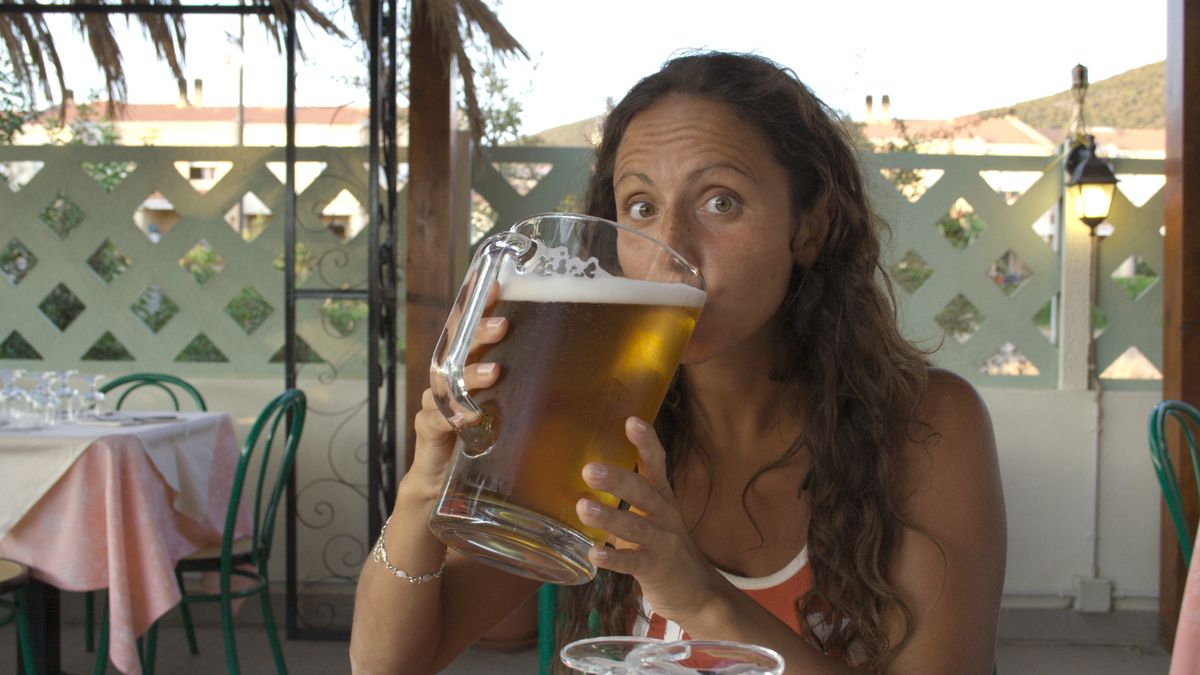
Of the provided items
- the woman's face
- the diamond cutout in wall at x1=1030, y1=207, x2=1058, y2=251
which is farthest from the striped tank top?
the diamond cutout in wall at x1=1030, y1=207, x2=1058, y2=251

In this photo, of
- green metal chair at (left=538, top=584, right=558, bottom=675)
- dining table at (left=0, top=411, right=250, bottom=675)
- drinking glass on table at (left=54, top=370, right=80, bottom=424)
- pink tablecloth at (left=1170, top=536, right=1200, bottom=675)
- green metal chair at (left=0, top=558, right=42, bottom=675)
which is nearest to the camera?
green metal chair at (left=538, top=584, right=558, bottom=675)

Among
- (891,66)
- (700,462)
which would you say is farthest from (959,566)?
(891,66)

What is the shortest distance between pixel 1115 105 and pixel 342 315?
3042mm

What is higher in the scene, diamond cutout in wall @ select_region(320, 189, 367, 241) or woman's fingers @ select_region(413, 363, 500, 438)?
diamond cutout in wall @ select_region(320, 189, 367, 241)

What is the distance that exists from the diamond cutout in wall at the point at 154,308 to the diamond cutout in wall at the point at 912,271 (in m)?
2.74

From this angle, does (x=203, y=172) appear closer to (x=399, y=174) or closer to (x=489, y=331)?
(x=399, y=174)

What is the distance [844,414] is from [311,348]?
316cm

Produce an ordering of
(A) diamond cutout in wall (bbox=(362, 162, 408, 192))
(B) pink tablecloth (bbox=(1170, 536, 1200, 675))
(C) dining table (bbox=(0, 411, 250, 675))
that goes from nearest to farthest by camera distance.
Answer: (B) pink tablecloth (bbox=(1170, 536, 1200, 675)), (C) dining table (bbox=(0, 411, 250, 675)), (A) diamond cutout in wall (bbox=(362, 162, 408, 192))

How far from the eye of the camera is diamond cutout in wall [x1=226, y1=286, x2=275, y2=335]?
13.5 ft

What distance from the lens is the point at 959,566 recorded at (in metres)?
1.07

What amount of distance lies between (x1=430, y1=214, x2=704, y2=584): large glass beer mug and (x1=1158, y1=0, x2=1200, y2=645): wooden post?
3477mm

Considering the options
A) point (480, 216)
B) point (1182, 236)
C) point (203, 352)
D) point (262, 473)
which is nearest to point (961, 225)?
point (1182, 236)

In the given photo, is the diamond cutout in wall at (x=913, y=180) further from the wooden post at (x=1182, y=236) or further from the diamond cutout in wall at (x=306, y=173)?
the diamond cutout in wall at (x=306, y=173)

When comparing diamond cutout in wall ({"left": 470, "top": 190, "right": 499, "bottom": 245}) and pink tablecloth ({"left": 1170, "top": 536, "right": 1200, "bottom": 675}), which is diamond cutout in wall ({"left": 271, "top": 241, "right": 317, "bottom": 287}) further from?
pink tablecloth ({"left": 1170, "top": 536, "right": 1200, "bottom": 675})
